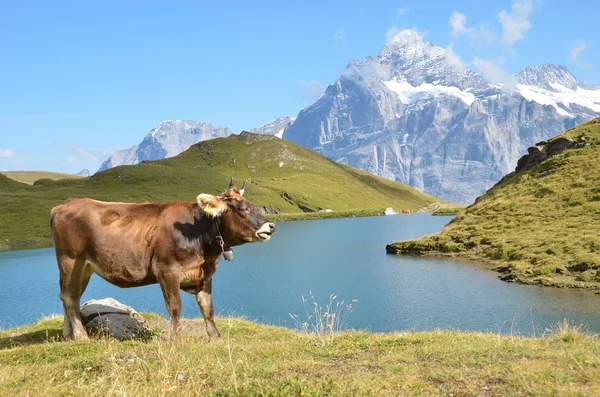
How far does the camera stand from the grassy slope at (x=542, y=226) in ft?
135

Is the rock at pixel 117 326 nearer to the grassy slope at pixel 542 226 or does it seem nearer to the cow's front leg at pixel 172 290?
the cow's front leg at pixel 172 290

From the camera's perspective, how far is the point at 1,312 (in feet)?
129

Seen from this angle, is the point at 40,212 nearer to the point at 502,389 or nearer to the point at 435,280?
the point at 435,280

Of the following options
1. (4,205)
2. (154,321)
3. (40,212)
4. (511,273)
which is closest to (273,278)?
(511,273)

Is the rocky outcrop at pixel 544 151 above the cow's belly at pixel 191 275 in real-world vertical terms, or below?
above

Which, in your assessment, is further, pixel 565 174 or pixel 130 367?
pixel 565 174

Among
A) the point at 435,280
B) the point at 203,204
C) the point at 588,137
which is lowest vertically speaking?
the point at 435,280

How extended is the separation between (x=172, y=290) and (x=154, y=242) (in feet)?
4.22

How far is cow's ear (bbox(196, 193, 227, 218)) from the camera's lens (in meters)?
12.2

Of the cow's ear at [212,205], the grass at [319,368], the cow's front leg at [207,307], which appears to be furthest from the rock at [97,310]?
the cow's ear at [212,205]

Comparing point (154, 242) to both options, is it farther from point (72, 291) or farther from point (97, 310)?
point (97, 310)

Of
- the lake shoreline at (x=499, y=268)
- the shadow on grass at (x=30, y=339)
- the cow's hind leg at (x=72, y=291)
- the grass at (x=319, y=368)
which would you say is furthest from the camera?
the lake shoreline at (x=499, y=268)

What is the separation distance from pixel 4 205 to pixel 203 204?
526 feet

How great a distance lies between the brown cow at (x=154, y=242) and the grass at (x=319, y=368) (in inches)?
59.8
